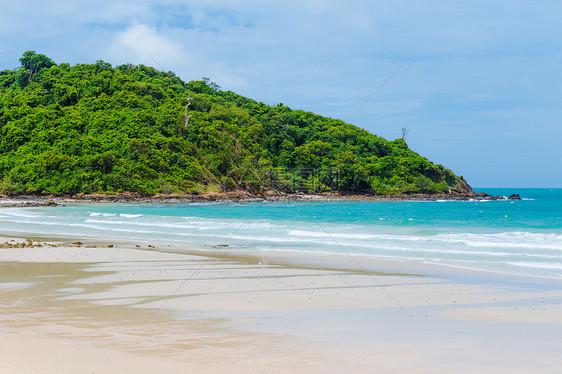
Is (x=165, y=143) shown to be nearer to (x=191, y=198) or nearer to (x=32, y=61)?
(x=191, y=198)

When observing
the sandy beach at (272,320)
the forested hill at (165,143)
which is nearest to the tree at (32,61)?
the forested hill at (165,143)

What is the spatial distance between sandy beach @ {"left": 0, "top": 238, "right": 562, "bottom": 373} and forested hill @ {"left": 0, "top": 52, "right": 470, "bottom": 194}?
59533 millimetres

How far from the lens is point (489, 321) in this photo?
22.9 ft

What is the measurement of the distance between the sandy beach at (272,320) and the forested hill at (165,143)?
5953 cm

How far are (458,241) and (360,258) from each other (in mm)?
6267

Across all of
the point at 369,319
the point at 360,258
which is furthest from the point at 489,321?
the point at 360,258

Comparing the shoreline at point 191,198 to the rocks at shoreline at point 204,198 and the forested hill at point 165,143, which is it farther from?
the forested hill at point 165,143

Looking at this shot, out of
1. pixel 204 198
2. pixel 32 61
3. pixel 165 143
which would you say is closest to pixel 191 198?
pixel 204 198

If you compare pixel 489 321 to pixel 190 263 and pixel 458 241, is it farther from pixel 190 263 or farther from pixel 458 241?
pixel 458 241

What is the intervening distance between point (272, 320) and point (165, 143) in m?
71.5

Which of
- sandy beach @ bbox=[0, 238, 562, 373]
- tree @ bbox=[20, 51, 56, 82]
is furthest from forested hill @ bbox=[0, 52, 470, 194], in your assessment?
sandy beach @ bbox=[0, 238, 562, 373]

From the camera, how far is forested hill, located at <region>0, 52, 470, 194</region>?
225 feet

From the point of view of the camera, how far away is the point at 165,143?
75.2 m

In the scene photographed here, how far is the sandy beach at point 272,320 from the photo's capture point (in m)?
5.02
